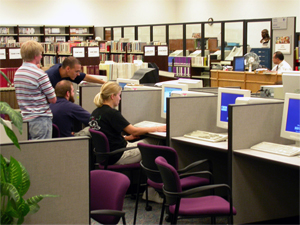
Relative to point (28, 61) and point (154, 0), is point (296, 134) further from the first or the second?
point (154, 0)

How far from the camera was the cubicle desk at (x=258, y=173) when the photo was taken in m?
3.04

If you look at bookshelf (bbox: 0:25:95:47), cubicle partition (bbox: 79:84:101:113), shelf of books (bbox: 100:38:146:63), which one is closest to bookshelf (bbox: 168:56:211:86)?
shelf of books (bbox: 100:38:146:63)

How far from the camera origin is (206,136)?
3490 mm

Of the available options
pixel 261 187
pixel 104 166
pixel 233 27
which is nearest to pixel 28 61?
pixel 104 166

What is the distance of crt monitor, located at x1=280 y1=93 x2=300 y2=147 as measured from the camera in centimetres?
303

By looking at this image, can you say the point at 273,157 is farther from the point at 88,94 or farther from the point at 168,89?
the point at 88,94

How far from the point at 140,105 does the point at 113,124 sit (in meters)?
0.76

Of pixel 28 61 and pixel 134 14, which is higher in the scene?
pixel 134 14

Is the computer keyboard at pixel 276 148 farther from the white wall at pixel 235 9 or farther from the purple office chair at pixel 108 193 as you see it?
the white wall at pixel 235 9

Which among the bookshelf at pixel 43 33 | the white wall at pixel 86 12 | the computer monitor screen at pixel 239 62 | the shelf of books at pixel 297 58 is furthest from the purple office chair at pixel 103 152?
the white wall at pixel 86 12

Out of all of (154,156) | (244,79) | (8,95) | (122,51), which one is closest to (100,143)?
(154,156)

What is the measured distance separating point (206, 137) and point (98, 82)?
7.03ft

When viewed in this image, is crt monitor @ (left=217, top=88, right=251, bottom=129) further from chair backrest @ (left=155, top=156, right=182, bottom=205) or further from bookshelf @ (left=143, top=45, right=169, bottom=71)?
bookshelf @ (left=143, top=45, right=169, bottom=71)

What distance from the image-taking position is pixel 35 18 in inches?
563
